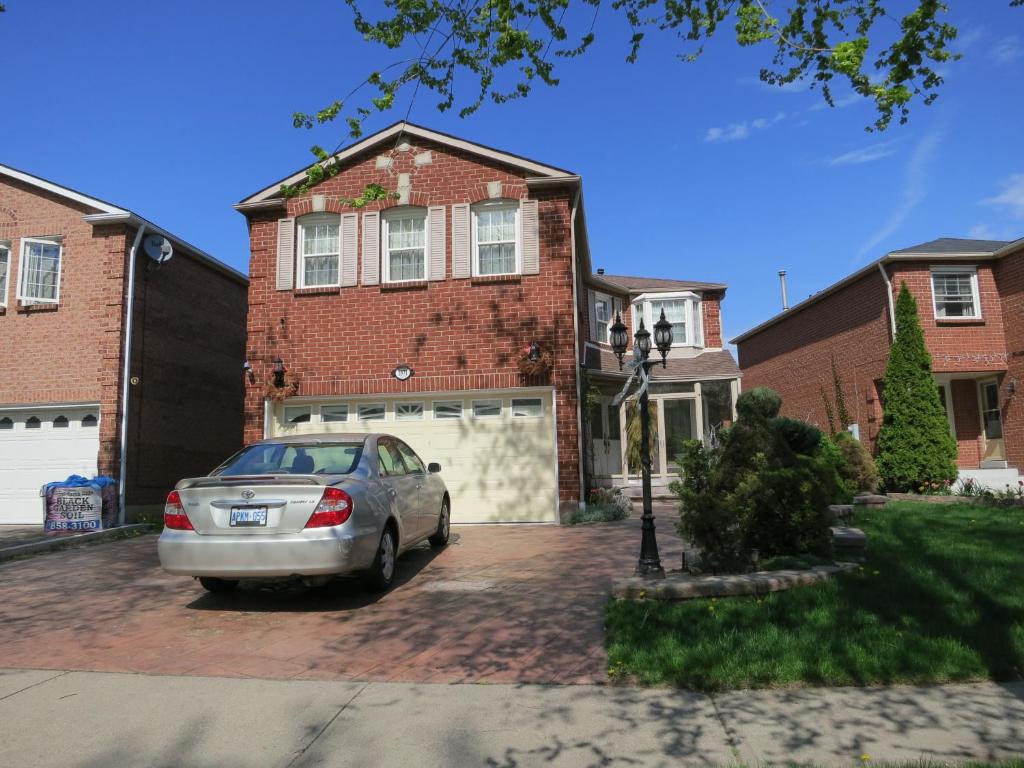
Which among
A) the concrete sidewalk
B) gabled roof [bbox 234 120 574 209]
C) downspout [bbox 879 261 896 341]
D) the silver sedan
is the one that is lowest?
the concrete sidewalk

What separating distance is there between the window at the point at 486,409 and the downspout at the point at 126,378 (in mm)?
6647

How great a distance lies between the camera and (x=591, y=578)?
276 inches

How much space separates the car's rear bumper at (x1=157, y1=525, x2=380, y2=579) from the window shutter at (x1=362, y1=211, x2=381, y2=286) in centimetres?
772

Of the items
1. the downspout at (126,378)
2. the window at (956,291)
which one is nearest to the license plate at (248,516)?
the downspout at (126,378)

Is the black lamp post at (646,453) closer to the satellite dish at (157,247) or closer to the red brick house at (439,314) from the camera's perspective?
the red brick house at (439,314)

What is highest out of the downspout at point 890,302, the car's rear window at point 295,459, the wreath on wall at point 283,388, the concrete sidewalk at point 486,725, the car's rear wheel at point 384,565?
the downspout at point 890,302

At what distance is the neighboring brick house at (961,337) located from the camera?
16203 mm

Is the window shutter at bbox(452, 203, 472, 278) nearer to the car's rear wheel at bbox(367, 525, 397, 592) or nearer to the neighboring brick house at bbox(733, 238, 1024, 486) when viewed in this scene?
the car's rear wheel at bbox(367, 525, 397, 592)

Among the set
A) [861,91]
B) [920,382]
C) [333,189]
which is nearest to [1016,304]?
[920,382]

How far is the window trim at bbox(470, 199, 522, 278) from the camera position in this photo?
494 inches

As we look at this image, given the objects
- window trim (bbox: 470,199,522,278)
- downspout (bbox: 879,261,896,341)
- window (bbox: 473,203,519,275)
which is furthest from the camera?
downspout (bbox: 879,261,896,341)

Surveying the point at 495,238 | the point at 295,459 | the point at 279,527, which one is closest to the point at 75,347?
the point at 495,238

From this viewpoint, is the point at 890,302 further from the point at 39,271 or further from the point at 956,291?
the point at 39,271

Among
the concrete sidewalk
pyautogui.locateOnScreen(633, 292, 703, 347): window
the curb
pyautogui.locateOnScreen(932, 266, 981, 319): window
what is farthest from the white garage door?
pyautogui.locateOnScreen(932, 266, 981, 319): window
